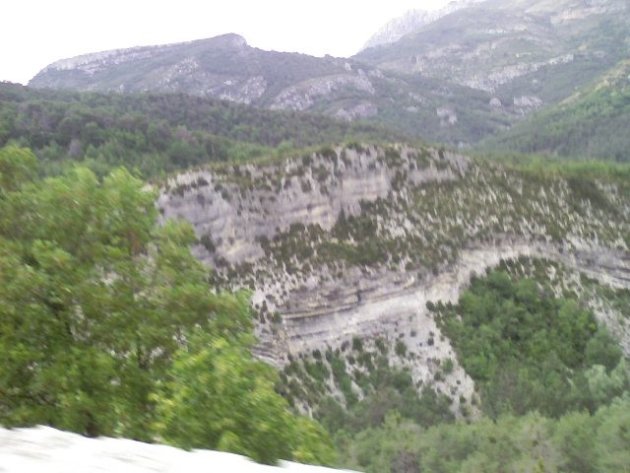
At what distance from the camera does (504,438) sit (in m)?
29.7

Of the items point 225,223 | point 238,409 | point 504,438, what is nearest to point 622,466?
point 504,438

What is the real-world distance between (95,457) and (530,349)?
168ft

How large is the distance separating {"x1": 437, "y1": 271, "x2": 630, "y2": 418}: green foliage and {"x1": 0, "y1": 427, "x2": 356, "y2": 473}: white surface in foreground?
→ 1583 inches

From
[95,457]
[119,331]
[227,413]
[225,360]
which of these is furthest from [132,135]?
[95,457]

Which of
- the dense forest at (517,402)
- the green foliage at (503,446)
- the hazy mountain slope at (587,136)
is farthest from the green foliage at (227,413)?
the hazy mountain slope at (587,136)

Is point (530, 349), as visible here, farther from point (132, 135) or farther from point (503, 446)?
point (132, 135)

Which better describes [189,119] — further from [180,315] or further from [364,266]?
[180,315]

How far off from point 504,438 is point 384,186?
3107cm

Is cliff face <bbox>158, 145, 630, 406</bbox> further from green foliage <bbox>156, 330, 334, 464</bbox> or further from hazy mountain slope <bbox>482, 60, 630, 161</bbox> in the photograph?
hazy mountain slope <bbox>482, 60, 630, 161</bbox>

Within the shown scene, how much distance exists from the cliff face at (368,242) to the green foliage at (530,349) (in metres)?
1.64

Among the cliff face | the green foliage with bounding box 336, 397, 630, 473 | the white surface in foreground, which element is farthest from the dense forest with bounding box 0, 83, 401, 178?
the white surface in foreground

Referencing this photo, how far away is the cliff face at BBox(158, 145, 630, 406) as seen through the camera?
47969mm

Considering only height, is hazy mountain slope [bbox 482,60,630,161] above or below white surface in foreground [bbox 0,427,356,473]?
below

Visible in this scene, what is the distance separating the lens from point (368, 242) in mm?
53062
